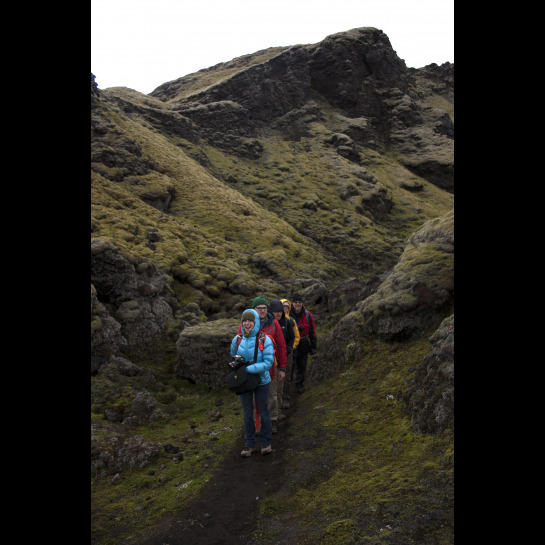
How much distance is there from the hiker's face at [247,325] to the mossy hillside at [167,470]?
3.15m

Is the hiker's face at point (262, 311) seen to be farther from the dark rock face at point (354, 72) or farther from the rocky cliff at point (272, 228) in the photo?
the dark rock face at point (354, 72)

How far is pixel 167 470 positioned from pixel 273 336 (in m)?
3.96

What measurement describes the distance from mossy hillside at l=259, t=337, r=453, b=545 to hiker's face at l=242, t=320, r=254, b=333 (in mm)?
2876

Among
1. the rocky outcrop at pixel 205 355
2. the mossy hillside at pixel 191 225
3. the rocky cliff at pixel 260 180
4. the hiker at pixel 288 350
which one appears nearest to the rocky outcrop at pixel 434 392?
the hiker at pixel 288 350

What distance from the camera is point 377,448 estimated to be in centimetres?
722

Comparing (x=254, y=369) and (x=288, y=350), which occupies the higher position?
(x=254, y=369)

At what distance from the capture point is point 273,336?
9.64 meters

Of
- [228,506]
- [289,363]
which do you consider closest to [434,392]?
[228,506]

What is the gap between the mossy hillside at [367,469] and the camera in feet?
15.2

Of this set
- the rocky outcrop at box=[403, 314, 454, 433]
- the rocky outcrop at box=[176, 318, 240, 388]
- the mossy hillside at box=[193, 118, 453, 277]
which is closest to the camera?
the rocky outcrop at box=[403, 314, 454, 433]

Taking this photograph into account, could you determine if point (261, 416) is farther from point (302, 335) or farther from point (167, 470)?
point (302, 335)
